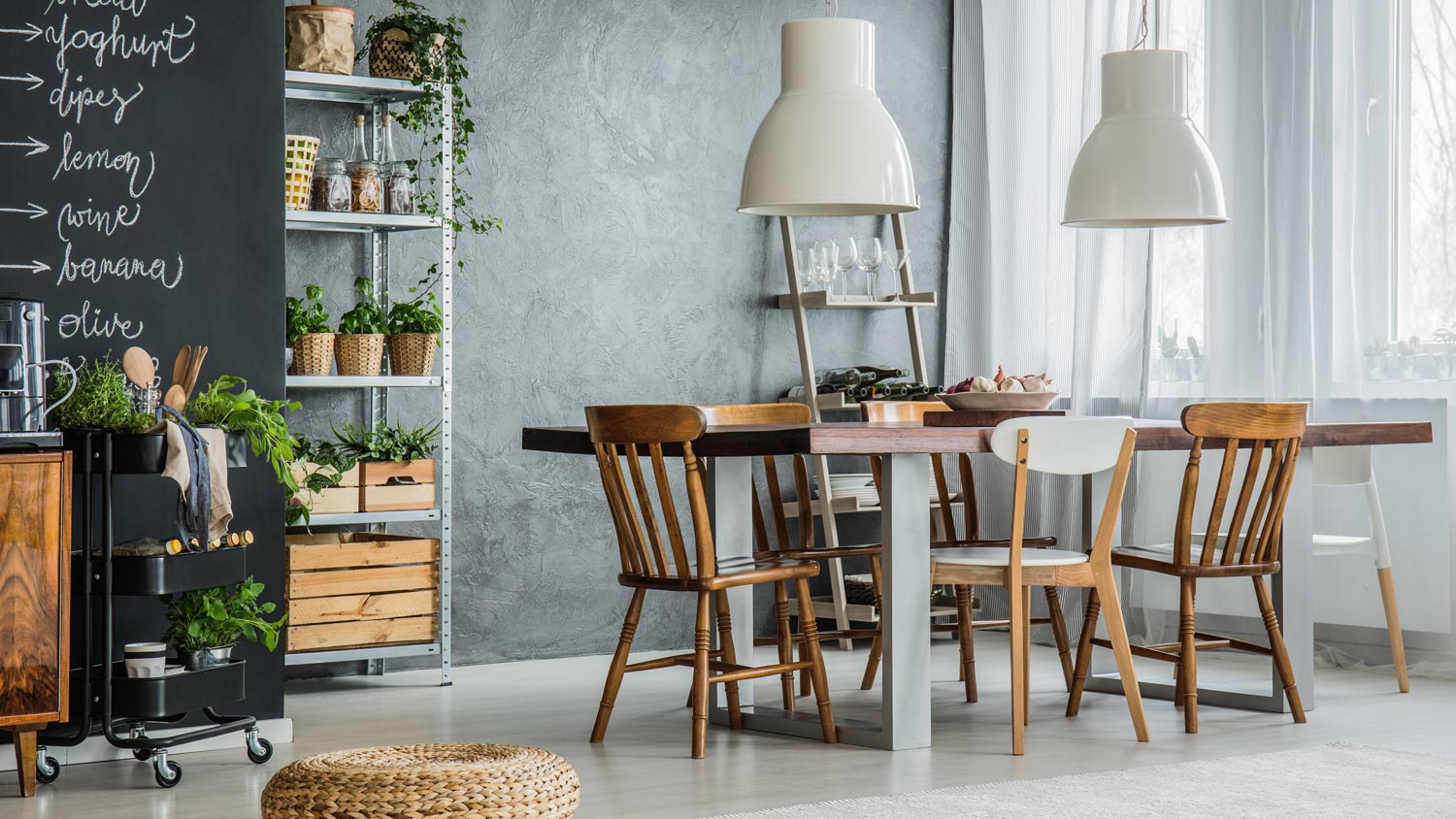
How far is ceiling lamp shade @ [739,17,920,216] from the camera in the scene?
137 inches

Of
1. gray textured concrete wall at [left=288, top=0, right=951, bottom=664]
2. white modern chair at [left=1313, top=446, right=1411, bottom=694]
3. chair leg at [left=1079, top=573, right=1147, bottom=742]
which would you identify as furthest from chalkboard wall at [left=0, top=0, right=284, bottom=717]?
white modern chair at [left=1313, top=446, right=1411, bottom=694]

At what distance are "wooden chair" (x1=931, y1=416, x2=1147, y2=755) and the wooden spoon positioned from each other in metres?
1.84

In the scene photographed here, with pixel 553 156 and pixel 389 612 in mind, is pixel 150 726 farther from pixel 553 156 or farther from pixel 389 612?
pixel 553 156

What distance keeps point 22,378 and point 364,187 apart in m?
1.48

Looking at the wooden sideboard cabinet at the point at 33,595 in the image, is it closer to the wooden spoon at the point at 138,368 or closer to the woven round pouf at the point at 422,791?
the wooden spoon at the point at 138,368

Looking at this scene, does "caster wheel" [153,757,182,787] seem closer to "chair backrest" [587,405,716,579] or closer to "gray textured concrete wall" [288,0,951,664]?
"chair backrest" [587,405,716,579]

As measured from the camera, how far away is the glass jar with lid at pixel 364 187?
14.9 feet

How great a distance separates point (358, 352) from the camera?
452cm

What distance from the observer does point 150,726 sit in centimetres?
354

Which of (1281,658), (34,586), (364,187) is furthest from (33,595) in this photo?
(1281,658)

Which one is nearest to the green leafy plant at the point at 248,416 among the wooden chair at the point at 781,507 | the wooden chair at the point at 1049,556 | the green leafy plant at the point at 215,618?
the green leafy plant at the point at 215,618

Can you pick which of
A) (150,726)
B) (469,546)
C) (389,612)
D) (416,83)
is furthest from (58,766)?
(416,83)

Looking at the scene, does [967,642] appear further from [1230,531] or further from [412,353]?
[412,353]

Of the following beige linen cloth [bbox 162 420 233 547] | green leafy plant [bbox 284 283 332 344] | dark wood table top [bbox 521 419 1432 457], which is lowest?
beige linen cloth [bbox 162 420 233 547]
